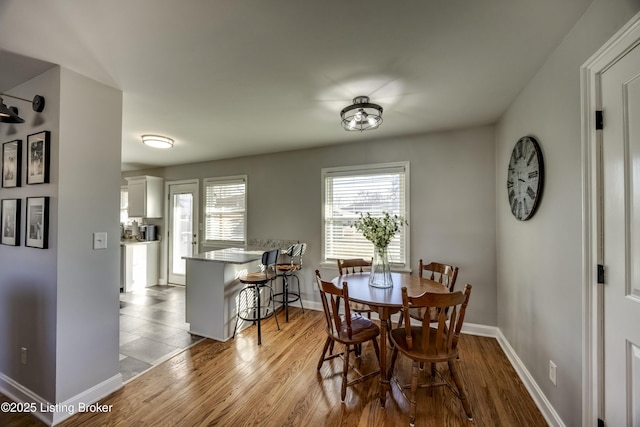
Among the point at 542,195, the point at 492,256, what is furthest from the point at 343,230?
the point at 542,195

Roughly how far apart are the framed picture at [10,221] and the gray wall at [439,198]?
279cm

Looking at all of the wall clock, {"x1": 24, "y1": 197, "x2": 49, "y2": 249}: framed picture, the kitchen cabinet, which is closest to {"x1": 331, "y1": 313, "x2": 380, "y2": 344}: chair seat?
the wall clock

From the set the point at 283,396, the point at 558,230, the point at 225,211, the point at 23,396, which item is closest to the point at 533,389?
the point at 558,230

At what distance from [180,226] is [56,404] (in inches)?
149

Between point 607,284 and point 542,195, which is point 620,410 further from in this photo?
point 542,195

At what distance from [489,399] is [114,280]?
119 inches

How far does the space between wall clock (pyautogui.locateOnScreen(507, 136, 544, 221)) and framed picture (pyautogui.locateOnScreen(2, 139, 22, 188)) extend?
3872 mm

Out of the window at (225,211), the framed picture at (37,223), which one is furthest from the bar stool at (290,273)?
the framed picture at (37,223)

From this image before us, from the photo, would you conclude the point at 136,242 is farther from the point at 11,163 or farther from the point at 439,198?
the point at 439,198

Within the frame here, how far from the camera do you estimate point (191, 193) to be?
5.09 m

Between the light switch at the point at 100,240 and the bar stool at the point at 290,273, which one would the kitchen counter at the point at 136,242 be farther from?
the light switch at the point at 100,240

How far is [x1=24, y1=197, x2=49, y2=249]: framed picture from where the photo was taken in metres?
1.79

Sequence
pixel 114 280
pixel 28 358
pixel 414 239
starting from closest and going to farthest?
pixel 28 358, pixel 114 280, pixel 414 239

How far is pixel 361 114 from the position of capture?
235cm
